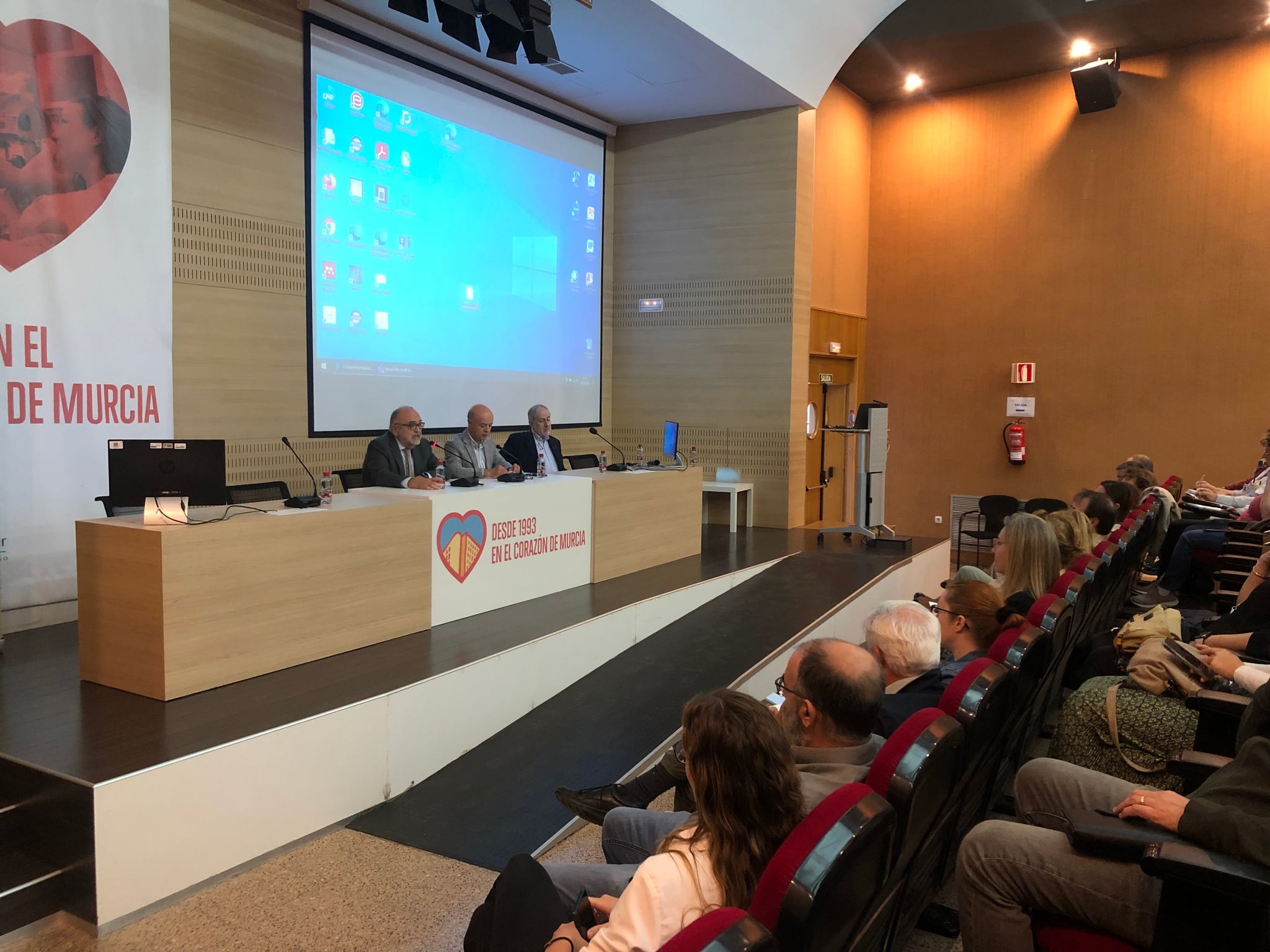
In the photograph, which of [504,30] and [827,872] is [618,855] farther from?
[504,30]

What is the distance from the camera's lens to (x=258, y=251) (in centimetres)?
558

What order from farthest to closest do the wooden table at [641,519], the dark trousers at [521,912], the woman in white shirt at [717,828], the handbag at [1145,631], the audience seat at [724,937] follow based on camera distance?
the wooden table at [641,519], the handbag at [1145,631], the dark trousers at [521,912], the woman in white shirt at [717,828], the audience seat at [724,937]

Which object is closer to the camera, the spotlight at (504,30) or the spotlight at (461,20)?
the spotlight at (461,20)

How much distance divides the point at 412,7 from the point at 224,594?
3.70 m

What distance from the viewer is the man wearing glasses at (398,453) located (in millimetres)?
5234

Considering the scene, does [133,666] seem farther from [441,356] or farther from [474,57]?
[474,57]

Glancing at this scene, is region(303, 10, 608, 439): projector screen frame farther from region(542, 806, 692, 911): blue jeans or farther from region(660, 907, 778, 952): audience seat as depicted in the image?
region(660, 907, 778, 952): audience seat

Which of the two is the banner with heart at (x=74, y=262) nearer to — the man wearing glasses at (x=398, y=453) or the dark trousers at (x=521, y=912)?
the man wearing glasses at (x=398, y=453)

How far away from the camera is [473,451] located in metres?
5.95

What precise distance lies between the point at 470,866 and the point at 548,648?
54.9 inches

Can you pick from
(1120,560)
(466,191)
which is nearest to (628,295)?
(466,191)

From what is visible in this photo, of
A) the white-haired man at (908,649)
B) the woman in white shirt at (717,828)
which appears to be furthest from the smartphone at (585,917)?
the white-haired man at (908,649)

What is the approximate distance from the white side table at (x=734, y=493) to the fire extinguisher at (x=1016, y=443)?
3.05 meters

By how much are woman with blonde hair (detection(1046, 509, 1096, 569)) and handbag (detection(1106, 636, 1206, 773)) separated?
1.61m
